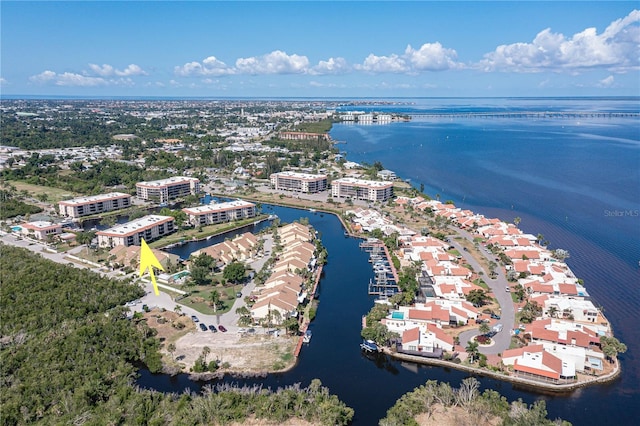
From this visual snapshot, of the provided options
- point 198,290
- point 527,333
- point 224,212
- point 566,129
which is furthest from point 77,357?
point 566,129

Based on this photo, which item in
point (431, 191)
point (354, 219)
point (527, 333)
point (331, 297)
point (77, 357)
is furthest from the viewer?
point (431, 191)

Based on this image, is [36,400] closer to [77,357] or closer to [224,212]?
[77,357]

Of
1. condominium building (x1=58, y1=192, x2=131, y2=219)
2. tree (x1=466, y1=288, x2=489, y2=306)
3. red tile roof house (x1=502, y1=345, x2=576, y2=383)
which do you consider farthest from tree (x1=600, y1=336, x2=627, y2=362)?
condominium building (x1=58, y1=192, x2=131, y2=219)

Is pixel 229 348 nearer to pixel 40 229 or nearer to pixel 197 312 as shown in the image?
pixel 197 312

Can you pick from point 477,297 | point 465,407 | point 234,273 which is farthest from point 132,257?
point 465,407

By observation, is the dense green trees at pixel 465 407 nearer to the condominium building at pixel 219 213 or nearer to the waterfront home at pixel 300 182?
the condominium building at pixel 219 213

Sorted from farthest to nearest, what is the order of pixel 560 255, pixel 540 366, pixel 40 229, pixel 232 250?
pixel 40 229
pixel 232 250
pixel 560 255
pixel 540 366
